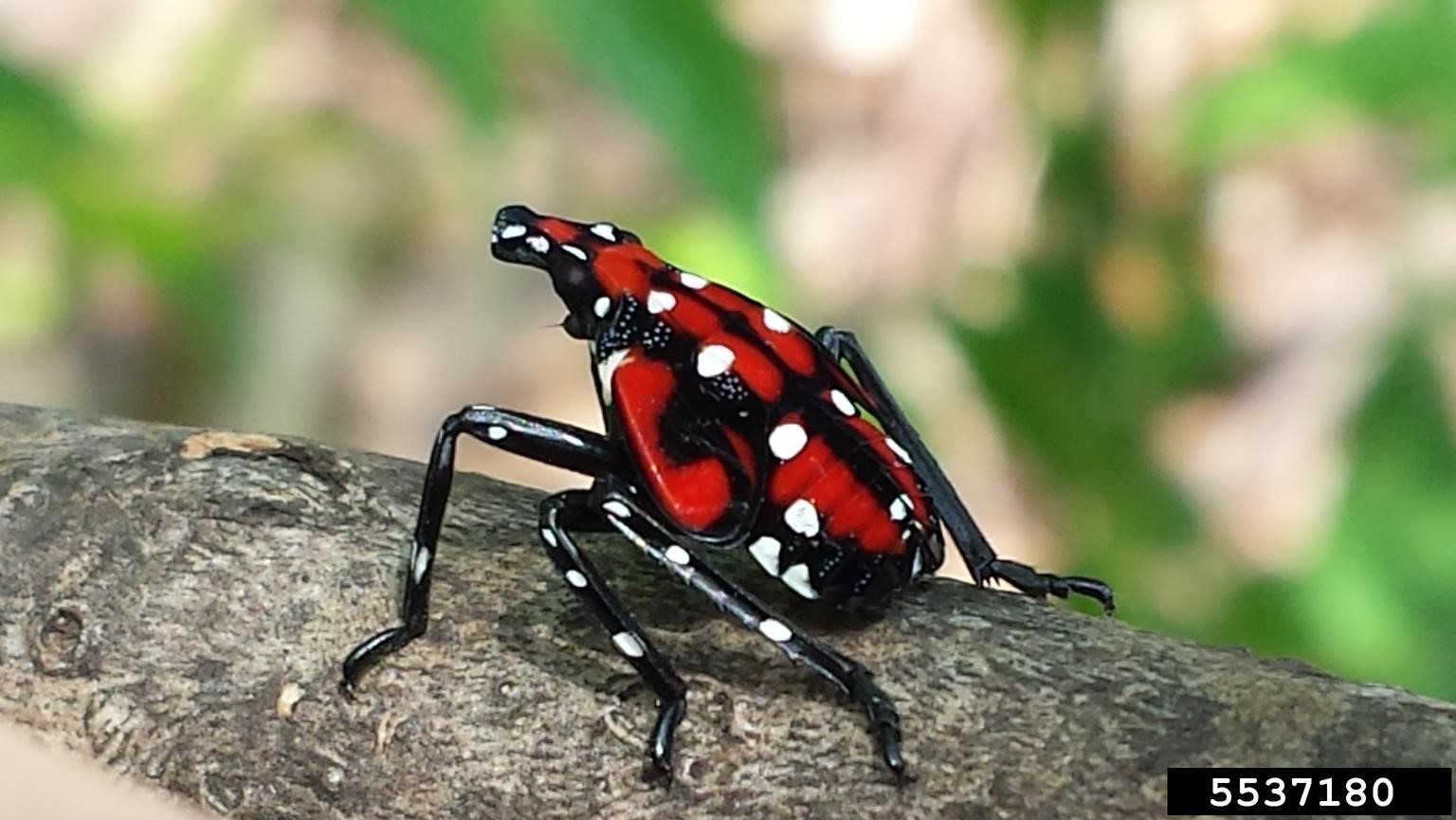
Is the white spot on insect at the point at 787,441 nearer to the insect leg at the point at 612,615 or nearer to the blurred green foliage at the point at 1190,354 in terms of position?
the insect leg at the point at 612,615

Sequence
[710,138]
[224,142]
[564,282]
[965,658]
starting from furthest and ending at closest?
[224,142] → [710,138] → [564,282] → [965,658]

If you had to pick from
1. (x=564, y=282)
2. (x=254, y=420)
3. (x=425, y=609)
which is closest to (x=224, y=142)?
(x=254, y=420)

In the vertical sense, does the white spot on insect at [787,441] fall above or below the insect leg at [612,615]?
above

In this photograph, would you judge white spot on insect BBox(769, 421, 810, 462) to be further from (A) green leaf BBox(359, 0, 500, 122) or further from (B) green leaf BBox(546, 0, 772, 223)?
(B) green leaf BBox(546, 0, 772, 223)

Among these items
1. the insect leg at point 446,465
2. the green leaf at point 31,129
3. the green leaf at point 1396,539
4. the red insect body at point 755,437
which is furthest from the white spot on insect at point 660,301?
the green leaf at point 1396,539

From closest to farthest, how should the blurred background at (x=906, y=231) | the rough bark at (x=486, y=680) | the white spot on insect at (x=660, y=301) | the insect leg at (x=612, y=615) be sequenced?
the rough bark at (x=486, y=680), the insect leg at (x=612, y=615), the white spot on insect at (x=660, y=301), the blurred background at (x=906, y=231)

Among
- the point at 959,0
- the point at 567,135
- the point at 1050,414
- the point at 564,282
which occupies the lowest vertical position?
the point at 564,282

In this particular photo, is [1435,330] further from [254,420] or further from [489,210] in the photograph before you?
[254,420]

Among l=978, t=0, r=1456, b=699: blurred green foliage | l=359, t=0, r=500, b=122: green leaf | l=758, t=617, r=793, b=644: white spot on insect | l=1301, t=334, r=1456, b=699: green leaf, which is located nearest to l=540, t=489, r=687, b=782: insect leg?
l=758, t=617, r=793, b=644: white spot on insect
